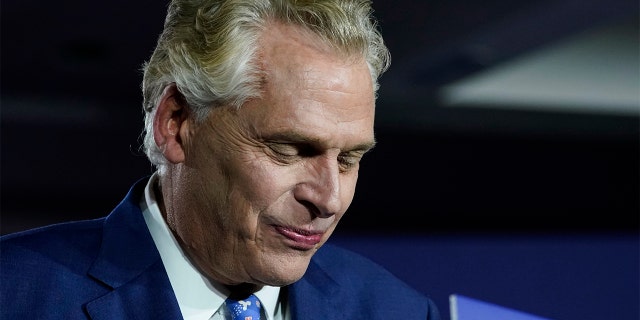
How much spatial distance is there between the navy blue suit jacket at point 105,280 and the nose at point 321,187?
0.25 metres

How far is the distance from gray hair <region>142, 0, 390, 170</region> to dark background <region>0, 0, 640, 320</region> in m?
2.24

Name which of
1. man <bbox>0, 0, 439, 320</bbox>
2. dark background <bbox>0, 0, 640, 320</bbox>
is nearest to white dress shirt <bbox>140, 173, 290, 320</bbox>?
man <bbox>0, 0, 439, 320</bbox>

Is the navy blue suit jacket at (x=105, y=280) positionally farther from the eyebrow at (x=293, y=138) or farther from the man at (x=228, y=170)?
the eyebrow at (x=293, y=138)

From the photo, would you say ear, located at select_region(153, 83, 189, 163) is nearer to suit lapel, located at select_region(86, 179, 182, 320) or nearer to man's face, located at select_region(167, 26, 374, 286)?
man's face, located at select_region(167, 26, 374, 286)

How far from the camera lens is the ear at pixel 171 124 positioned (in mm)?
1318

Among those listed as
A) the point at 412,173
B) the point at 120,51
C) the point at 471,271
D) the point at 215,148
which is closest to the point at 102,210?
the point at 120,51

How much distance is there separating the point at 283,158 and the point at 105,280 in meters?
0.31

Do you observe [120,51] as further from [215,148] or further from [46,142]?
[215,148]

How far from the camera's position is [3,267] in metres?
1.31

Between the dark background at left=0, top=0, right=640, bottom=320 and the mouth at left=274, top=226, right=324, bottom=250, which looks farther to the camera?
the dark background at left=0, top=0, right=640, bottom=320

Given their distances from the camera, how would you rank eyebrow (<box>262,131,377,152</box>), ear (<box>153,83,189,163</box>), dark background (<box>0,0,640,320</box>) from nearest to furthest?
1. eyebrow (<box>262,131,377,152</box>)
2. ear (<box>153,83,189,163</box>)
3. dark background (<box>0,0,640,320</box>)

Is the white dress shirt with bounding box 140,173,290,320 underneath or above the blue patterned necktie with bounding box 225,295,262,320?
above

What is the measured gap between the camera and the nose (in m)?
1.22

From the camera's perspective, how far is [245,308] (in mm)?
1383
